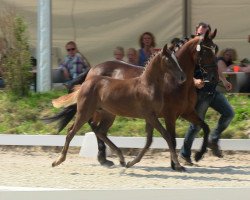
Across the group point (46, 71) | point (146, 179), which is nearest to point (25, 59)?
point (46, 71)

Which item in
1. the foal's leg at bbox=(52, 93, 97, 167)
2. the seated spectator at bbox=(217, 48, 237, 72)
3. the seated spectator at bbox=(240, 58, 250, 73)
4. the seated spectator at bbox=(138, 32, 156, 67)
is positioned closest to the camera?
the foal's leg at bbox=(52, 93, 97, 167)

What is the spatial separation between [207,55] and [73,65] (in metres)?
5.06

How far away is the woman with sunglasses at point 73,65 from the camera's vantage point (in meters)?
16.9

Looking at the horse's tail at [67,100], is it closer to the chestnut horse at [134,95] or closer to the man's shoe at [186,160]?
the chestnut horse at [134,95]

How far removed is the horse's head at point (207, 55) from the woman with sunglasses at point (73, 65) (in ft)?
15.4

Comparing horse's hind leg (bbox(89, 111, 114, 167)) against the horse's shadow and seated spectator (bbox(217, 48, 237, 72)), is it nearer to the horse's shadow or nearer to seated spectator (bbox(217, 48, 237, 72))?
the horse's shadow

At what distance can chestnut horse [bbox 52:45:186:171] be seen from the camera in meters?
12.3

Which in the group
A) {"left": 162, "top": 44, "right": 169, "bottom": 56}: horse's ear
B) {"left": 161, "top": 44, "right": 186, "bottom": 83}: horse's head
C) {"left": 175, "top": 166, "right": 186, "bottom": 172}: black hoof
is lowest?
{"left": 175, "top": 166, "right": 186, "bottom": 172}: black hoof

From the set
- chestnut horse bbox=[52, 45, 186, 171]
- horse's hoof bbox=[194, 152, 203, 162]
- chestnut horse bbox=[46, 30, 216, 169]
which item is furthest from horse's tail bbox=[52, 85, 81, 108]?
horse's hoof bbox=[194, 152, 203, 162]

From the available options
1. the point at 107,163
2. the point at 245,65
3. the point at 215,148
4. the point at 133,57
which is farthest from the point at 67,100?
the point at 245,65

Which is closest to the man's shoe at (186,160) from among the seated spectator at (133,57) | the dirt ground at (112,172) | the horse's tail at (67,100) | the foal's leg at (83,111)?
the dirt ground at (112,172)

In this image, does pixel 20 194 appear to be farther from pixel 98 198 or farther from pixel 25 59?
pixel 25 59

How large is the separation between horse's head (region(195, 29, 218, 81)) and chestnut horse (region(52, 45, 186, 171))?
0.37 metres

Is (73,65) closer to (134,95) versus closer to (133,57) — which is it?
(133,57)
